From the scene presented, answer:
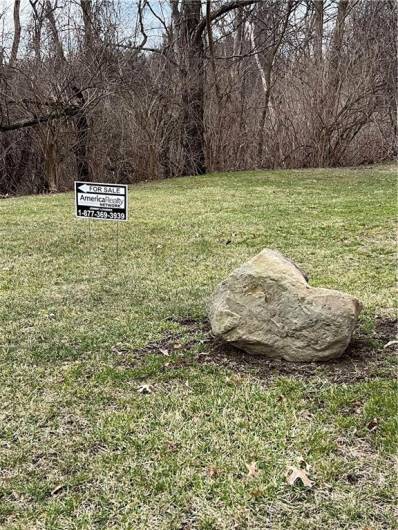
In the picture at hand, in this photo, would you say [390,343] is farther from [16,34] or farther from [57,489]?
[16,34]

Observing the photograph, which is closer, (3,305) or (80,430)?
(80,430)

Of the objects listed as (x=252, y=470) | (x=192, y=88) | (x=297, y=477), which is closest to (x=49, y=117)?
(x=192, y=88)

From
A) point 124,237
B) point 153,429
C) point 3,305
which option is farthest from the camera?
point 124,237

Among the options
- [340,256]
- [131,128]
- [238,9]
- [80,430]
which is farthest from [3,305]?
[238,9]

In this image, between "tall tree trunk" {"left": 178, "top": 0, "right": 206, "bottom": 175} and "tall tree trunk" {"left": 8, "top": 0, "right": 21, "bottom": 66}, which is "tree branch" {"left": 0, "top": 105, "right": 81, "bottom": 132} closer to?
"tall tree trunk" {"left": 8, "top": 0, "right": 21, "bottom": 66}

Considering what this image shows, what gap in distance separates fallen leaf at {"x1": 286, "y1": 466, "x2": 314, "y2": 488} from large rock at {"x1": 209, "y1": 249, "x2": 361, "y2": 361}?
3.34 feet

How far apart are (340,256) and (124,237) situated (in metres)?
2.79

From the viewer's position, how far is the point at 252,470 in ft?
7.81

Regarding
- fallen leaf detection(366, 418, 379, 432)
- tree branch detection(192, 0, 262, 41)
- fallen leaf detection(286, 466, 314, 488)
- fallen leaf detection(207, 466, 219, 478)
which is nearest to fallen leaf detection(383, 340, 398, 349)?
fallen leaf detection(366, 418, 379, 432)

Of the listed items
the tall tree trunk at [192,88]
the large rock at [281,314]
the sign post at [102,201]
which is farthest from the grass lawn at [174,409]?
the tall tree trunk at [192,88]

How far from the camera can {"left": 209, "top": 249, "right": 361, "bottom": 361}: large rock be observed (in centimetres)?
325

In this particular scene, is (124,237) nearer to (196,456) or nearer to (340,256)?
(340,256)

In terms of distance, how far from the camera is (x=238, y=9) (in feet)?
56.5

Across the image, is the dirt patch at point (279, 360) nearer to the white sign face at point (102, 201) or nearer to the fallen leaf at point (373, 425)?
the fallen leaf at point (373, 425)
